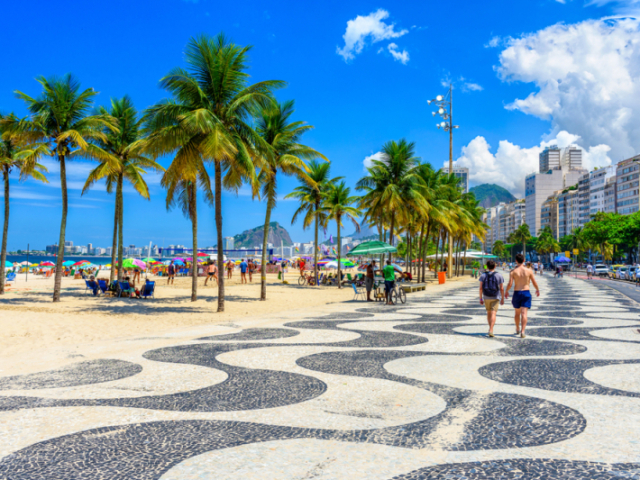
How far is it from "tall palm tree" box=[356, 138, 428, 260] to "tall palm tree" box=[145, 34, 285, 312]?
48.1 feet

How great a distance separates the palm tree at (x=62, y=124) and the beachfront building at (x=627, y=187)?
106967mm

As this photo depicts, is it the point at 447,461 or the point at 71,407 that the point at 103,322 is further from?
the point at 447,461

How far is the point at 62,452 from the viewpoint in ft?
11.7

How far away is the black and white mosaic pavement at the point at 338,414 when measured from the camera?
→ 10.9 feet

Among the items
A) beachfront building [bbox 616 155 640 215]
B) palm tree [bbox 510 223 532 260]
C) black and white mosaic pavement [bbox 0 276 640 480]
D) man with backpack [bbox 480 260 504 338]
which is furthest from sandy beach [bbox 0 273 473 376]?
palm tree [bbox 510 223 532 260]

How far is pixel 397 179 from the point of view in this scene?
29.6m

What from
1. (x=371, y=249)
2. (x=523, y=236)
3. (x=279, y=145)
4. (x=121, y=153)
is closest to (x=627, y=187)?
(x=523, y=236)

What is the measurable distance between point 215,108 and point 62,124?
6343mm

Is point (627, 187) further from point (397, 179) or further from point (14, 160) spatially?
point (14, 160)

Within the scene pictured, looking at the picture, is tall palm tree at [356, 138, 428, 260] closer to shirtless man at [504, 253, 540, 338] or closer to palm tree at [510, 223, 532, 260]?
shirtless man at [504, 253, 540, 338]

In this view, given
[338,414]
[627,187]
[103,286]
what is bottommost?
[103,286]

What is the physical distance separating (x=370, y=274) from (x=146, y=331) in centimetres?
1010

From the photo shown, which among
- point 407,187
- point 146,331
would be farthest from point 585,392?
point 407,187

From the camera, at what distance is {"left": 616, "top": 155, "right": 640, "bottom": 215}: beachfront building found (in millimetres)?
98250
